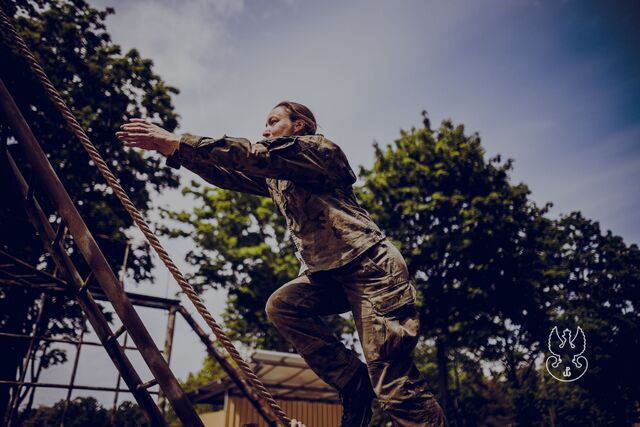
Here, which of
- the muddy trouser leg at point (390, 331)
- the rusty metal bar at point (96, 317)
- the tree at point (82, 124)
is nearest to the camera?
the muddy trouser leg at point (390, 331)

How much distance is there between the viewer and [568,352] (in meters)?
19.4

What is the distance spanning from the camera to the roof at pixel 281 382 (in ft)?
46.7

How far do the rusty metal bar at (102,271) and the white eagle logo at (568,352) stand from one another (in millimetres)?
20041

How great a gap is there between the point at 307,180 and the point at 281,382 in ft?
53.0

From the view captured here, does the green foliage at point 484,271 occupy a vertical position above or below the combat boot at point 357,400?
above

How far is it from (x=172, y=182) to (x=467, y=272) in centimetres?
1331

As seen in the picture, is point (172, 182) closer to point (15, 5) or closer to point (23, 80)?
point (23, 80)

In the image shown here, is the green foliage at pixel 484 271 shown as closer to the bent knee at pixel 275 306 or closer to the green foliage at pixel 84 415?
the green foliage at pixel 84 415

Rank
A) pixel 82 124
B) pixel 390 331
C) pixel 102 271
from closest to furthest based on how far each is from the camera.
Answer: pixel 390 331, pixel 102 271, pixel 82 124

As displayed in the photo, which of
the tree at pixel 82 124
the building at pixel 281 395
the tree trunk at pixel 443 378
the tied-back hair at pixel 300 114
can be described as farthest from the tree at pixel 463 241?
the tied-back hair at pixel 300 114

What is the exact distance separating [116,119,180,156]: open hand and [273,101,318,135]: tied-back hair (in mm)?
874

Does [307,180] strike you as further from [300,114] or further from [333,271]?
[300,114]

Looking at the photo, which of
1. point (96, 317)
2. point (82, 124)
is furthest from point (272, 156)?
point (82, 124)

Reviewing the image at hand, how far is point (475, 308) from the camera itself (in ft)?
56.5
